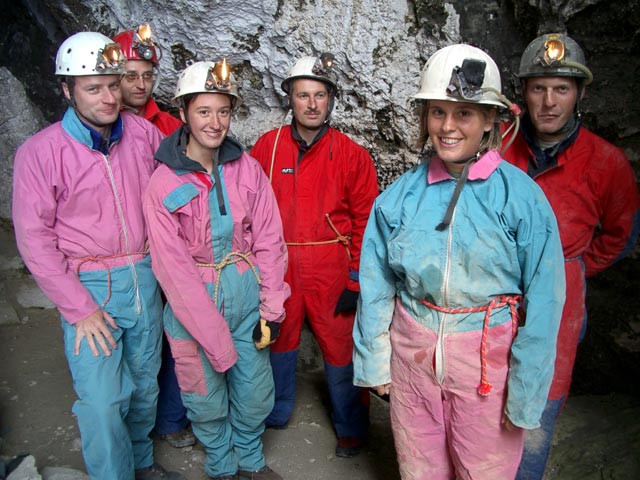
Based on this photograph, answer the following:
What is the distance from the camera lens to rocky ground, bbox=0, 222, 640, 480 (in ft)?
11.4

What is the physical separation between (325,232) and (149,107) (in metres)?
1.53

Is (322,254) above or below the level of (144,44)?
below

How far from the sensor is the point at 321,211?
11.6ft

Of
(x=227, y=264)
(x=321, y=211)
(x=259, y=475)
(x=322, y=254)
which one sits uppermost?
(x=321, y=211)

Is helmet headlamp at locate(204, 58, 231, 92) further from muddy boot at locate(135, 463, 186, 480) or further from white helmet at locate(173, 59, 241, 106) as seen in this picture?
muddy boot at locate(135, 463, 186, 480)

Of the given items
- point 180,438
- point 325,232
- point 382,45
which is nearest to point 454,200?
point 325,232

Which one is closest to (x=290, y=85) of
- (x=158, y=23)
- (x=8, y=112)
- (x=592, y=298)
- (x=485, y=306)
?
(x=158, y=23)

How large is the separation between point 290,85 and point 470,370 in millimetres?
2167

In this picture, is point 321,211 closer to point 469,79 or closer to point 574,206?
point 574,206

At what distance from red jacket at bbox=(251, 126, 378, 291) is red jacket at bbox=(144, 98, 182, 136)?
0.87 m

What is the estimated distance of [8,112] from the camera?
232 inches

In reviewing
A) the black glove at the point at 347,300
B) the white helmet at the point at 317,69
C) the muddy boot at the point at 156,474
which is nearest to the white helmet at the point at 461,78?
the white helmet at the point at 317,69

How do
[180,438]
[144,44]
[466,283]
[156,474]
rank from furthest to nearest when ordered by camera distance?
1. [180,438]
2. [144,44]
3. [156,474]
4. [466,283]

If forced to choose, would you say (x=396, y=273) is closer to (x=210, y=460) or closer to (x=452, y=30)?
(x=210, y=460)
